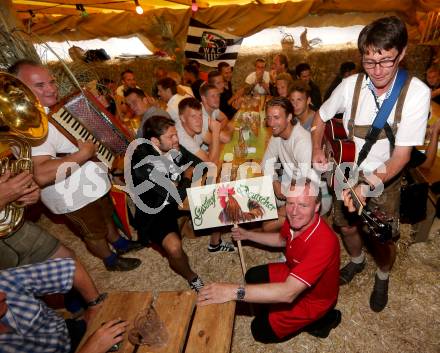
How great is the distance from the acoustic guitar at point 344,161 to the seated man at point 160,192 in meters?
1.75

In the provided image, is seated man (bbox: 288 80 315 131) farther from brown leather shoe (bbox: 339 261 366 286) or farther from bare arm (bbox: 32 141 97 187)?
bare arm (bbox: 32 141 97 187)

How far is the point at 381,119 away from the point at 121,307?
2.62 metres

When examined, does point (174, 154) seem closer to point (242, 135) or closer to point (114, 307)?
point (242, 135)

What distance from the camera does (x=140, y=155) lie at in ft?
11.0

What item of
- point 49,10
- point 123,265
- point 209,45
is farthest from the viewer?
point 209,45

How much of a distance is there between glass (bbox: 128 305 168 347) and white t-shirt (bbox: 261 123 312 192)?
89.8 inches

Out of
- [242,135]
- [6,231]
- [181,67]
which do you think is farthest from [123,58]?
[6,231]

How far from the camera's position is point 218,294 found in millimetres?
2203

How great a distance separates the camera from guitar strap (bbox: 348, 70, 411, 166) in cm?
230

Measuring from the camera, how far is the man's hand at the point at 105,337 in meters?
1.90

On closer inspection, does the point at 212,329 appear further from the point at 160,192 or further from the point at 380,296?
the point at 380,296

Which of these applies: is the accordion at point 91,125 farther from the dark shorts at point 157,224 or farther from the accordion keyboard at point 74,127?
the dark shorts at point 157,224

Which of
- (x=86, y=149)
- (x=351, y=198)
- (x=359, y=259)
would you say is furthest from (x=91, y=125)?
(x=359, y=259)

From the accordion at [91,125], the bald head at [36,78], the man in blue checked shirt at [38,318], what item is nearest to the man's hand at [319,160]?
the man in blue checked shirt at [38,318]
